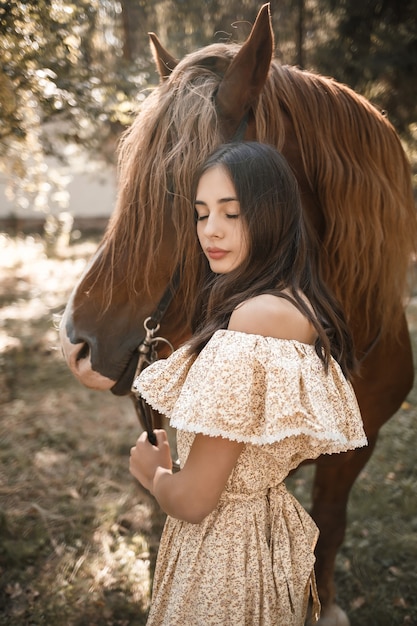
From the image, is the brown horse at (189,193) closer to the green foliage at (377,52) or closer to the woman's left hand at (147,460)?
the woman's left hand at (147,460)

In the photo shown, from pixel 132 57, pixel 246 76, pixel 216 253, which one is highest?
pixel 132 57

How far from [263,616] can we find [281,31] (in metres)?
3.76

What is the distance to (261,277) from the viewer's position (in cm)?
133

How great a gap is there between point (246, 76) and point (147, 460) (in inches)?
43.1

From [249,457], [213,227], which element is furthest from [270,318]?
[249,457]

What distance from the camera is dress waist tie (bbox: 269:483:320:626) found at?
1.40 metres

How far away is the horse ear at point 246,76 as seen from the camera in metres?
1.44

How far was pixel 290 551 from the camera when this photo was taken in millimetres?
1445

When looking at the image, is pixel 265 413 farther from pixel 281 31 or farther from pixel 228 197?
pixel 281 31

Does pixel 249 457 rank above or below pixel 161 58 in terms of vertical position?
below

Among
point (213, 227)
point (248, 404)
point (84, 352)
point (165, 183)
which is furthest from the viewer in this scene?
point (84, 352)

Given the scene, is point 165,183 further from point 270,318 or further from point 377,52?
point 377,52

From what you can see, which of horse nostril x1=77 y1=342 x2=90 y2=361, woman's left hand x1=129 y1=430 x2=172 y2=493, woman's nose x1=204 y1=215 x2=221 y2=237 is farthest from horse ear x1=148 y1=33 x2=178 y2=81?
woman's left hand x1=129 y1=430 x2=172 y2=493

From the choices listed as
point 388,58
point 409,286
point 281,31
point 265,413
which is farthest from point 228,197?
point 281,31
